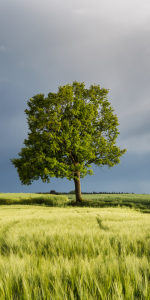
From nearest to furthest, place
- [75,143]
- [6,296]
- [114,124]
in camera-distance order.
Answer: [6,296] → [75,143] → [114,124]

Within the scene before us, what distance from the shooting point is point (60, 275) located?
5.79 feet

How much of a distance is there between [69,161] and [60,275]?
23.2 metres

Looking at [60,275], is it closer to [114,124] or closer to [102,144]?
[102,144]

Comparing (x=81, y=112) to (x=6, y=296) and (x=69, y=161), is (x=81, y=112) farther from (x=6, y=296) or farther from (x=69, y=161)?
(x=6, y=296)

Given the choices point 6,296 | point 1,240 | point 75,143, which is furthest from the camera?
point 75,143

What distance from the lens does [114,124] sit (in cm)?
2581

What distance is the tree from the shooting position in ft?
72.0

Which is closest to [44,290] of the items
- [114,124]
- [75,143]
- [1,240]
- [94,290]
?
[94,290]

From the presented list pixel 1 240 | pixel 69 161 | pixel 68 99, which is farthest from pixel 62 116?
pixel 1 240

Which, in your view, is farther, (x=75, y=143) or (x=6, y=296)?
(x=75, y=143)

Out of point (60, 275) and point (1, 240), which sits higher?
point (60, 275)

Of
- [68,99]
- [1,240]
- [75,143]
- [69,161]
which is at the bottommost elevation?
[1,240]

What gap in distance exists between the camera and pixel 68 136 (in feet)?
72.0

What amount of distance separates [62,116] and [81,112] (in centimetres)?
237
